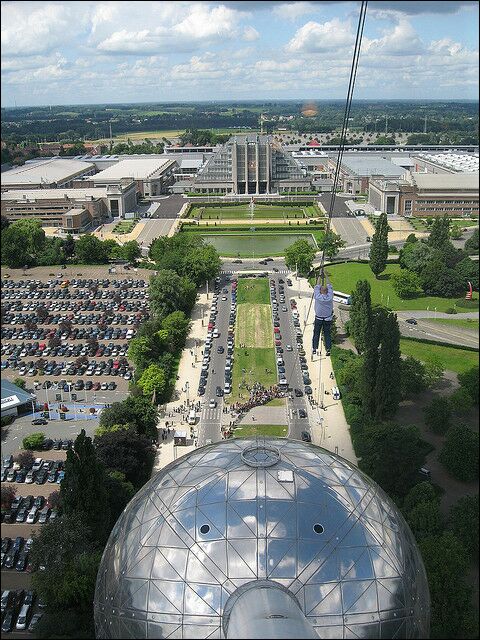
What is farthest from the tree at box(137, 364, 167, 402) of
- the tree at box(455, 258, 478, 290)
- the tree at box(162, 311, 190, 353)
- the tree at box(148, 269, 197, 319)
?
the tree at box(455, 258, 478, 290)

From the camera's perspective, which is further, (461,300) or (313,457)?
(461,300)

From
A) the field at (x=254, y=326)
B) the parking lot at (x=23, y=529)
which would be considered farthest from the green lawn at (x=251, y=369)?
the parking lot at (x=23, y=529)

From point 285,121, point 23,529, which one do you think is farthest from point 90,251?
point 285,121

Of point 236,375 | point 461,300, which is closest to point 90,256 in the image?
point 236,375

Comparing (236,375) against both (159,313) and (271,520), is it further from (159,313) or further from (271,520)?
(271,520)

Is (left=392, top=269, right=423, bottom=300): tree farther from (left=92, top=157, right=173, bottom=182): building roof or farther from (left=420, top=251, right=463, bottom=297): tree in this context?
(left=92, top=157, right=173, bottom=182): building roof

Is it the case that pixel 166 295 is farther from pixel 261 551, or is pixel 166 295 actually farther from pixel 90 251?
pixel 261 551

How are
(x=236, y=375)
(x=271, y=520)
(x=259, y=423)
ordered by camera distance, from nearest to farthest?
(x=271, y=520)
(x=259, y=423)
(x=236, y=375)
